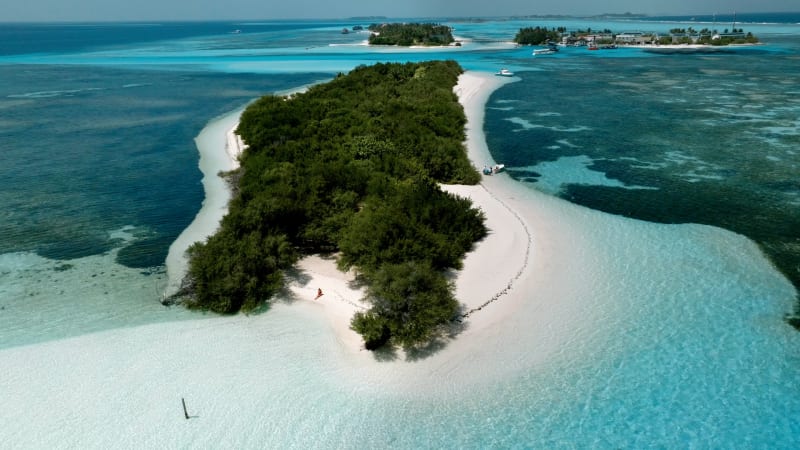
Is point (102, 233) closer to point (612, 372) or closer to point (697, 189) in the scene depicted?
point (612, 372)

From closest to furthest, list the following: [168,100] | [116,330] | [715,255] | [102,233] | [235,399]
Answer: [235,399] < [116,330] < [715,255] < [102,233] < [168,100]

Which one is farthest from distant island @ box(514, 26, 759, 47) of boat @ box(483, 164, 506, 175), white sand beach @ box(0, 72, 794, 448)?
white sand beach @ box(0, 72, 794, 448)

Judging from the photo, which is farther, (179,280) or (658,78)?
(658,78)

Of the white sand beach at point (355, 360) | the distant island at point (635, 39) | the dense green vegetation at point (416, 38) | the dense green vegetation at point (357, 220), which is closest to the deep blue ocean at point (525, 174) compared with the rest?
the white sand beach at point (355, 360)

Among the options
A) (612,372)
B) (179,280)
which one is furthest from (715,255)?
(179,280)

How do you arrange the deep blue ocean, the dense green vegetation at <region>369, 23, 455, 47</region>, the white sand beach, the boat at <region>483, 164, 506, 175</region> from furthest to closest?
the dense green vegetation at <region>369, 23, 455, 47</region> < the boat at <region>483, 164, 506, 175</region> < the deep blue ocean < the white sand beach

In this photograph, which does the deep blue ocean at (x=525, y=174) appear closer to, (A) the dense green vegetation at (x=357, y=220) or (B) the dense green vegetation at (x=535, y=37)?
(A) the dense green vegetation at (x=357, y=220)

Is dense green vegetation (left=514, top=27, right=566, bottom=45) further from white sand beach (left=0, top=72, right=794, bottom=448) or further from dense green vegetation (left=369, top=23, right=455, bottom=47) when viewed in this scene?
white sand beach (left=0, top=72, right=794, bottom=448)

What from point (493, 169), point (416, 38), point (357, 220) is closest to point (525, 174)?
point (493, 169)
